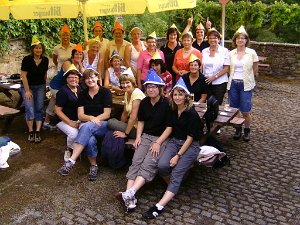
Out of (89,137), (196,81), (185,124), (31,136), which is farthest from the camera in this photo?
(31,136)

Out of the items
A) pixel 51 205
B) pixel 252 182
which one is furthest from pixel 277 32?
pixel 51 205

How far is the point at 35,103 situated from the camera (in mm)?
6973

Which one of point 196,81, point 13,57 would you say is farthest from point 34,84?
point 13,57

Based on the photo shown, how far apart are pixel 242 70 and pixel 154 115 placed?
6.79ft

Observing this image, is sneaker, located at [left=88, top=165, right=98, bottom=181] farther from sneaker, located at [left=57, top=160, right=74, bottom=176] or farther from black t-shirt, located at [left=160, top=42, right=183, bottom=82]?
black t-shirt, located at [left=160, top=42, right=183, bottom=82]

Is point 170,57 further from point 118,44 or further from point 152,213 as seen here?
point 152,213

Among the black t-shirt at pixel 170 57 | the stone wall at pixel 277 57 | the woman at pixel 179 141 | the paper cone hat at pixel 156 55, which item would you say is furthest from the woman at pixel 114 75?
the stone wall at pixel 277 57

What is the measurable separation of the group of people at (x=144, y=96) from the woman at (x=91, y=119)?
0.05ft

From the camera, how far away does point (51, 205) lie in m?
4.71

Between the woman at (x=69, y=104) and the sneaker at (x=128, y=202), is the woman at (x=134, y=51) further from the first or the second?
the sneaker at (x=128, y=202)

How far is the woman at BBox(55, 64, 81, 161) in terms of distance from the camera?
590cm

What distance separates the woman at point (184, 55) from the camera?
262 inches

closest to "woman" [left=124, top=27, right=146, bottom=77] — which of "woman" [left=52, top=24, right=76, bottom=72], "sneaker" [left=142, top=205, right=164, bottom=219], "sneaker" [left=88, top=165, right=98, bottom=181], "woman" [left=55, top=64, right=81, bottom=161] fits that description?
"woman" [left=52, top=24, right=76, bottom=72]

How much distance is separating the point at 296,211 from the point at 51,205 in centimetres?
304
